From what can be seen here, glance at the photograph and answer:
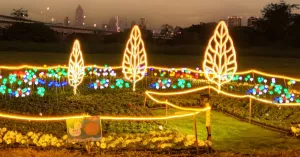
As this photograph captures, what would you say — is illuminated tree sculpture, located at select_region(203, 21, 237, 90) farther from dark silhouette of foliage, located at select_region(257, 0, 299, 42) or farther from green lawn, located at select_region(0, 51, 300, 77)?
dark silhouette of foliage, located at select_region(257, 0, 299, 42)

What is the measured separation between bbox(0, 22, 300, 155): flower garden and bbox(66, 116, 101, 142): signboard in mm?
14

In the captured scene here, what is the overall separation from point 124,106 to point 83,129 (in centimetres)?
537

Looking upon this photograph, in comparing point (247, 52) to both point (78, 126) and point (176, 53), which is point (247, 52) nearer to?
point (176, 53)

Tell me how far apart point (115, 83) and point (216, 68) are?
363 cm

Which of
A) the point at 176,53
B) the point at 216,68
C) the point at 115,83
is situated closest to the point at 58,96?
the point at 115,83

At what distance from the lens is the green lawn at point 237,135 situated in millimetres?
8844

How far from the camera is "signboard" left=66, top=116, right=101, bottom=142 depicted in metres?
6.86

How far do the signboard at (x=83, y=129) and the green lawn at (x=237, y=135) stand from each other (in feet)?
8.61

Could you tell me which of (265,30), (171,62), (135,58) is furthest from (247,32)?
(135,58)

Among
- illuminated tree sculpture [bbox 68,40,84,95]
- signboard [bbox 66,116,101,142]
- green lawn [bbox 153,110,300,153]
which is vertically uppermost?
illuminated tree sculpture [bbox 68,40,84,95]

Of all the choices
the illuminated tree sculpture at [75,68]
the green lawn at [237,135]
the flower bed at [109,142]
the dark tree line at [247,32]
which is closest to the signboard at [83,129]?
the flower bed at [109,142]

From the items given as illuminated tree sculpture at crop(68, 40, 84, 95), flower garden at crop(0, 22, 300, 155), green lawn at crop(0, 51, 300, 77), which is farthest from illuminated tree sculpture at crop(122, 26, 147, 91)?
green lawn at crop(0, 51, 300, 77)

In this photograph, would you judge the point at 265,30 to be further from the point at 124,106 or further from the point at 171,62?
the point at 124,106

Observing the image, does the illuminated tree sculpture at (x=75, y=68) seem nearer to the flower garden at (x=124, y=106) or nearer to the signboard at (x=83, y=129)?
the flower garden at (x=124, y=106)
